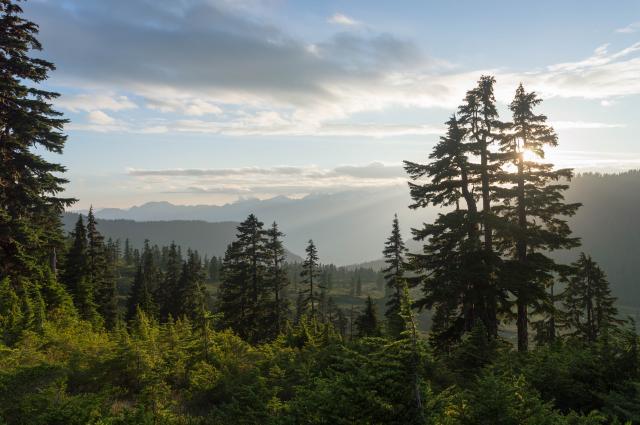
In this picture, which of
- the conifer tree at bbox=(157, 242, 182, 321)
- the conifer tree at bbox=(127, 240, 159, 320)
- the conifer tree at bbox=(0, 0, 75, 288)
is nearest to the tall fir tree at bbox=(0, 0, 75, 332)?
the conifer tree at bbox=(0, 0, 75, 288)

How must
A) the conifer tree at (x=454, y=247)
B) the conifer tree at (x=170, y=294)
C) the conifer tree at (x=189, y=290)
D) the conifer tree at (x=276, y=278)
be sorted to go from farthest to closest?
1. the conifer tree at (x=170, y=294)
2. the conifer tree at (x=189, y=290)
3. the conifer tree at (x=276, y=278)
4. the conifer tree at (x=454, y=247)

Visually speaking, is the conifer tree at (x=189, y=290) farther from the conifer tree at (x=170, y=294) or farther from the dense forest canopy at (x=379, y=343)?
the dense forest canopy at (x=379, y=343)

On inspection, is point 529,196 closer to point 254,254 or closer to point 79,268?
point 254,254

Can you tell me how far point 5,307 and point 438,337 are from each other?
67.4 feet

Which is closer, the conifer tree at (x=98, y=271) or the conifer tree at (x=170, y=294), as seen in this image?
the conifer tree at (x=98, y=271)

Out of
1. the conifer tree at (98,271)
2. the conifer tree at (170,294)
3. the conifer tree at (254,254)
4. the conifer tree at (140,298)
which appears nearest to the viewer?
the conifer tree at (254,254)

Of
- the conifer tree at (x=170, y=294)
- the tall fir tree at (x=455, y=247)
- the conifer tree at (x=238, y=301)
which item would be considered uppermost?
the tall fir tree at (x=455, y=247)

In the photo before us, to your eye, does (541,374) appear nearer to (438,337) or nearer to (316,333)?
(438,337)


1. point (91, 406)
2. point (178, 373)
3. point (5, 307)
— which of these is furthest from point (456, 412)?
point (5, 307)

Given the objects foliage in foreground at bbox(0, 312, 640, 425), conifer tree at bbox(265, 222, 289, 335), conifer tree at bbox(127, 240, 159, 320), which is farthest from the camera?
conifer tree at bbox(127, 240, 159, 320)

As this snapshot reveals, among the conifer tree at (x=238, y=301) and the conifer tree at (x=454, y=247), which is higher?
the conifer tree at (x=454, y=247)

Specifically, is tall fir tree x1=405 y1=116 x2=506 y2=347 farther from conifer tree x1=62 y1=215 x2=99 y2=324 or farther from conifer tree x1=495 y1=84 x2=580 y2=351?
conifer tree x1=62 y1=215 x2=99 y2=324

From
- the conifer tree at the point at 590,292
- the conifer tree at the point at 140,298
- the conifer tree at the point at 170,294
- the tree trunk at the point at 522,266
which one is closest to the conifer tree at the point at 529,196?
the tree trunk at the point at 522,266

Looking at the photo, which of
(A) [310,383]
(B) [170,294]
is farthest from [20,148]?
(B) [170,294]
